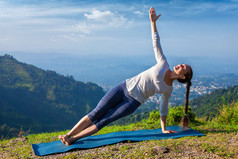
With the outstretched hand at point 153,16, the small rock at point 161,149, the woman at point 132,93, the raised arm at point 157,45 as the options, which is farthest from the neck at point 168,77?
the small rock at point 161,149

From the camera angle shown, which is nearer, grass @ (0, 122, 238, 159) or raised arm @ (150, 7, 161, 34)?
grass @ (0, 122, 238, 159)

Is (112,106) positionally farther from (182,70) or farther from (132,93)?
(182,70)

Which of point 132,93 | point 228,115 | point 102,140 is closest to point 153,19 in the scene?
point 132,93

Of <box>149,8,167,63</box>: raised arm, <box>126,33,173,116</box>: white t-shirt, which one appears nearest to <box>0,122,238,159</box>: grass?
<box>126,33,173,116</box>: white t-shirt

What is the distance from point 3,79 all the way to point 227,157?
92022 mm

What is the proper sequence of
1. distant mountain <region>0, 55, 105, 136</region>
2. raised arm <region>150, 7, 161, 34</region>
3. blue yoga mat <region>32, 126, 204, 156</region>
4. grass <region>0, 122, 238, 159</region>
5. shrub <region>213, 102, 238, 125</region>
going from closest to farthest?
grass <region>0, 122, 238, 159</region> < blue yoga mat <region>32, 126, 204, 156</region> < raised arm <region>150, 7, 161, 34</region> < shrub <region>213, 102, 238, 125</region> < distant mountain <region>0, 55, 105, 136</region>

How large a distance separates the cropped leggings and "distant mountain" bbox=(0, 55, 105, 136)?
5806cm

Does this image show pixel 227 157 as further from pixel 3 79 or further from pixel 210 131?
pixel 3 79

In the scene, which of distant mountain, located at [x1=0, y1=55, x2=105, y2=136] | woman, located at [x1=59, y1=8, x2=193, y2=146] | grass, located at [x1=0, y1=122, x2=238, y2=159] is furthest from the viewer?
distant mountain, located at [x1=0, y1=55, x2=105, y2=136]

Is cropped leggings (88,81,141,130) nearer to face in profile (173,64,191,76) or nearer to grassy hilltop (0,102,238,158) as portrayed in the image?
grassy hilltop (0,102,238,158)

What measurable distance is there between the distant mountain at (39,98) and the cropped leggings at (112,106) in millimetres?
58060

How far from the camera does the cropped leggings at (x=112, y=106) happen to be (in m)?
3.82

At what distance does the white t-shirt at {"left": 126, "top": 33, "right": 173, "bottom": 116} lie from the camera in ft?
12.4

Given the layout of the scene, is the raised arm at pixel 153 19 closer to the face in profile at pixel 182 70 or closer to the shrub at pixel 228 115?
the face in profile at pixel 182 70
